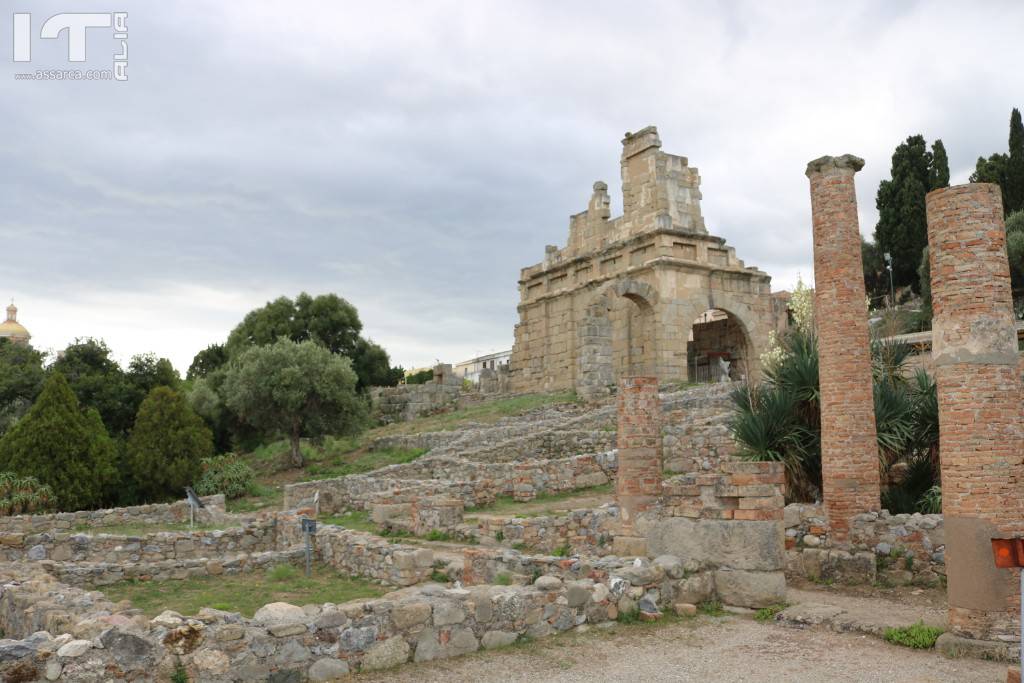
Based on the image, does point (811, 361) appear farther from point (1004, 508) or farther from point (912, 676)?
point (912, 676)

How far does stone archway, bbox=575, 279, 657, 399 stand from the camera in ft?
95.2

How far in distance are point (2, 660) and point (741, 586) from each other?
7267mm

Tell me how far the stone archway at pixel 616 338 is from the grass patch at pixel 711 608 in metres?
19.1

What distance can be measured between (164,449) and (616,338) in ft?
55.0

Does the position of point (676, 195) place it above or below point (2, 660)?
above

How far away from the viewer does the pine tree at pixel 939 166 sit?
4025 centimetres

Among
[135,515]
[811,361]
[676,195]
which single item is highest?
[676,195]

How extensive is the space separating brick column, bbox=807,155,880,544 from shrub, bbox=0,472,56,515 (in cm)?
2014

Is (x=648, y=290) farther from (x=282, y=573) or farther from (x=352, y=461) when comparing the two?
(x=282, y=573)

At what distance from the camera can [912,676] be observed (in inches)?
259

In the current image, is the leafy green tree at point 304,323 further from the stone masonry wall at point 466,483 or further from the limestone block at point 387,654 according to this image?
the limestone block at point 387,654

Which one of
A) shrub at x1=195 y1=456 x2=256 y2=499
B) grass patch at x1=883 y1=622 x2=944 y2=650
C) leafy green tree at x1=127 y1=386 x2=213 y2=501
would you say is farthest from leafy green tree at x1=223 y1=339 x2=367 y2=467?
grass patch at x1=883 y1=622 x2=944 y2=650

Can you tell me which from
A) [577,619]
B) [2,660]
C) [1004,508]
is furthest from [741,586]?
[2,660]

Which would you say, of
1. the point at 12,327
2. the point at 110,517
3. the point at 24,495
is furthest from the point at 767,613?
the point at 12,327
